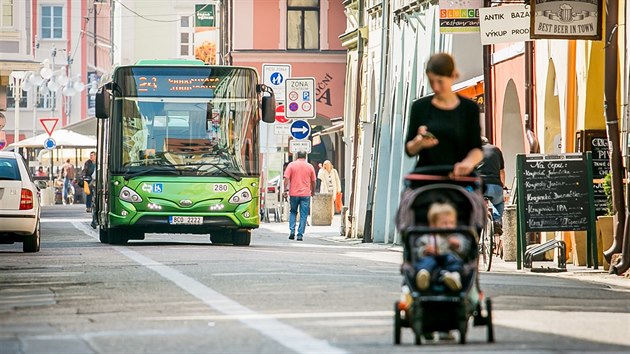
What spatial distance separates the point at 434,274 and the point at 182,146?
18.3m

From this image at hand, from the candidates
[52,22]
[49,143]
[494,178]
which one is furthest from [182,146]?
[52,22]

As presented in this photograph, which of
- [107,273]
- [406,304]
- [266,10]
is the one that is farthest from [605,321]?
[266,10]

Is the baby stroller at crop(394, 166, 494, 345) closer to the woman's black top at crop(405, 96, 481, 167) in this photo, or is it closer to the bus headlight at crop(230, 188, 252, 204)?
the woman's black top at crop(405, 96, 481, 167)

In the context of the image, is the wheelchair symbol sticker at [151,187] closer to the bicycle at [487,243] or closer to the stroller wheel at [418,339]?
the bicycle at [487,243]

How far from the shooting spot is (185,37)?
399 feet

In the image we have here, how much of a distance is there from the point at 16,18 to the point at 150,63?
77806 millimetres

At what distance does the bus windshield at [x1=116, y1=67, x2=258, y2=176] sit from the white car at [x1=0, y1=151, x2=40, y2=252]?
8.03 ft

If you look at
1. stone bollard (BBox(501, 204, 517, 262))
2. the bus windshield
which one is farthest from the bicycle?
the bus windshield

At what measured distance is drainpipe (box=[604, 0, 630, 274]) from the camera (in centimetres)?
2172

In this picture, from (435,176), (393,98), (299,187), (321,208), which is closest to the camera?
(435,176)

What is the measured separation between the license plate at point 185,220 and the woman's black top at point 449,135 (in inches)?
686

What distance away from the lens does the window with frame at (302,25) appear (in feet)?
221

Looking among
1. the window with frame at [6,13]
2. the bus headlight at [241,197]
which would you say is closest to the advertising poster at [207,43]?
the window with frame at [6,13]

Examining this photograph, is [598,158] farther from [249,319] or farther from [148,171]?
[249,319]
